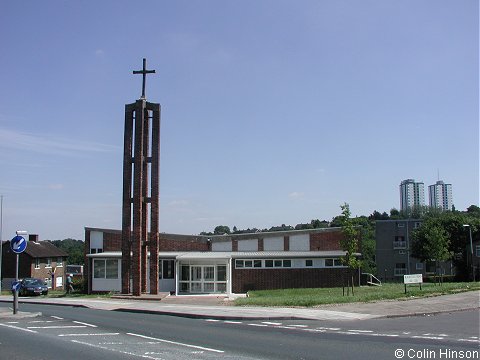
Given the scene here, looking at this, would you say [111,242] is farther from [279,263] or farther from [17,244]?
[17,244]

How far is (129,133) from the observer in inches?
1316

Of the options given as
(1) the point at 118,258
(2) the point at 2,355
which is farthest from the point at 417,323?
(1) the point at 118,258

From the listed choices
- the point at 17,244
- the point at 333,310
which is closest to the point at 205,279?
the point at 333,310

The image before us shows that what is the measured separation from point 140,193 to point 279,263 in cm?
1343

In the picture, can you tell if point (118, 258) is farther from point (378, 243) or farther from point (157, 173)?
point (378, 243)

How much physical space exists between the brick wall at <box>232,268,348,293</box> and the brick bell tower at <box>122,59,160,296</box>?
9.68 metres

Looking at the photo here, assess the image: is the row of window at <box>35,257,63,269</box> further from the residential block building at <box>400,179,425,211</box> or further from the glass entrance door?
the residential block building at <box>400,179,425,211</box>

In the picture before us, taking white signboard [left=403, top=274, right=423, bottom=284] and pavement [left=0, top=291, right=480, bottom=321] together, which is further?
white signboard [left=403, top=274, right=423, bottom=284]

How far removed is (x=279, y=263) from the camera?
41.1 meters

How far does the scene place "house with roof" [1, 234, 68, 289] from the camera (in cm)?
6900

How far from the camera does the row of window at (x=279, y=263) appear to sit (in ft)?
134

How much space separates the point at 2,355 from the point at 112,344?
2.41m

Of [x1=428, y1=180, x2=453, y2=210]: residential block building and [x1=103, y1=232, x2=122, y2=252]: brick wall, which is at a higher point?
[x1=428, y1=180, x2=453, y2=210]: residential block building

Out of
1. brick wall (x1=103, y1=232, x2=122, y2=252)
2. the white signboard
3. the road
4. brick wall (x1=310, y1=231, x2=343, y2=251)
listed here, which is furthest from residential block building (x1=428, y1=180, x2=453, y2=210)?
the road
